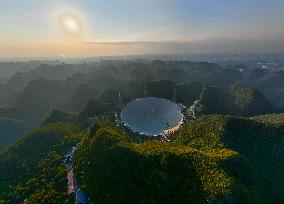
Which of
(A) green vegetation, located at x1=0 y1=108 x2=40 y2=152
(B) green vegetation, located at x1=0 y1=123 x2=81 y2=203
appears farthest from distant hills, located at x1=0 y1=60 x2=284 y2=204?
(A) green vegetation, located at x1=0 y1=108 x2=40 y2=152

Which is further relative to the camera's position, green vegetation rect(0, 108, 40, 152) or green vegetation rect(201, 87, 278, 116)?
green vegetation rect(0, 108, 40, 152)

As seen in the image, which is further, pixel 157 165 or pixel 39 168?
pixel 39 168

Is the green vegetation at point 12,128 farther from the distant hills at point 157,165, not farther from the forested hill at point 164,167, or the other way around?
the forested hill at point 164,167

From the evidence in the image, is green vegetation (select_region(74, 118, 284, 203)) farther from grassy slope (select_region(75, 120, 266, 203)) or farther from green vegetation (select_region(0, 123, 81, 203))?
green vegetation (select_region(0, 123, 81, 203))

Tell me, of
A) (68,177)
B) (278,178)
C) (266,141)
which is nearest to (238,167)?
(278,178)

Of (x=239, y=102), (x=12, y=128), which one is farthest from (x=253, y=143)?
(x=12, y=128)

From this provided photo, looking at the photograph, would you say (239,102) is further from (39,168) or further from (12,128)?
(12,128)

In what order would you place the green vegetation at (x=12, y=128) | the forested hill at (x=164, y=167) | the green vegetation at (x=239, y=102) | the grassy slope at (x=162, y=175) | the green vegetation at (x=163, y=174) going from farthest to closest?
the green vegetation at (x=12, y=128)
the green vegetation at (x=239, y=102)
the forested hill at (x=164, y=167)
the green vegetation at (x=163, y=174)
the grassy slope at (x=162, y=175)

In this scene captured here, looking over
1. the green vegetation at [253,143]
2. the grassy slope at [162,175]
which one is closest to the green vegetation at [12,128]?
the green vegetation at [253,143]
